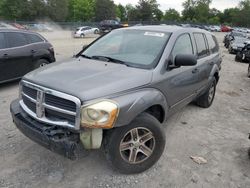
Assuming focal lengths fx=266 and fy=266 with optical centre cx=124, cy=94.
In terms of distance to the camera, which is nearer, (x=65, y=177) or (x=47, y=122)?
(x=47, y=122)

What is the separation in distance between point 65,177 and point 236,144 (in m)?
2.75

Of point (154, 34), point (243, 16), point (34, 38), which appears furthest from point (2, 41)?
point (243, 16)

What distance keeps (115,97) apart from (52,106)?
2.32 ft

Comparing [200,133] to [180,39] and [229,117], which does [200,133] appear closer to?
[229,117]

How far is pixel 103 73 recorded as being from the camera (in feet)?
10.8

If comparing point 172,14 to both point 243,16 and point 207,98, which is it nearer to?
point 243,16

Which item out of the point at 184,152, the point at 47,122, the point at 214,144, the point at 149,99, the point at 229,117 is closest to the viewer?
the point at 47,122

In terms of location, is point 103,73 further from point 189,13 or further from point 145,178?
point 189,13

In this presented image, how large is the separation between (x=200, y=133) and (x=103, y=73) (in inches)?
89.9

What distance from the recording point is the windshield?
369 centimetres

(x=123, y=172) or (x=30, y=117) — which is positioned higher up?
(x=30, y=117)

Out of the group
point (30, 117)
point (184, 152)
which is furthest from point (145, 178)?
point (30, 117)

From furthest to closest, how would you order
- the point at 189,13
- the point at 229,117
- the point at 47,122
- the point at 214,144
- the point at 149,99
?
the point at 189,13 < the point at 229,117 < the point at 214,144 < the point at 149,99 < the point at 47,122

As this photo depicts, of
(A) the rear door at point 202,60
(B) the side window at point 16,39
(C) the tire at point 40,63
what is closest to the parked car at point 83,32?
(C) the tire at point 40,63
